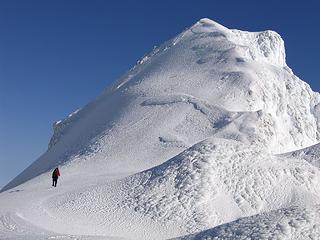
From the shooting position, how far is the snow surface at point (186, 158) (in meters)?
26.5

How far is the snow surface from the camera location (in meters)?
26.5

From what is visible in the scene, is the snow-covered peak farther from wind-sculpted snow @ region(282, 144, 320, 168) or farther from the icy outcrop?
wind-sculpted snow @ region(282, 144, 320, 168)

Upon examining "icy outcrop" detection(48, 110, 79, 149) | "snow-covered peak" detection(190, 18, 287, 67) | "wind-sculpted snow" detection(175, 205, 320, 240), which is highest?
"snow-covered peak" detection(190, 18, 287, 67)

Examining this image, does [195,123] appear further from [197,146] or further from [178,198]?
[178,198]

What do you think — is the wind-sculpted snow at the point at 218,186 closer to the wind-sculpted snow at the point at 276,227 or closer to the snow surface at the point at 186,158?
the snow surface at the point at 186,158

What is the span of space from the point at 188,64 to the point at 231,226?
5983 cm

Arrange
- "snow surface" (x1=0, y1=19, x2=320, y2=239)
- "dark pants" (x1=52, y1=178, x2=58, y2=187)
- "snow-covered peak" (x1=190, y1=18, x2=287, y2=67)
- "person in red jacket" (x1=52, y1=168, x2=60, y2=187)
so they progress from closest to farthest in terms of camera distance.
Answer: "snow surface" (x1=0, y1=19, x2=320, y2=239)
"person in red jacket" (x1=52, y1=168, x2=60, y2=187)
"dark pants" (x1=52, y1=178, x2=58, y2=187)
"snow-covered peak" (x1=190, y1=18, x2=287, y2=67)

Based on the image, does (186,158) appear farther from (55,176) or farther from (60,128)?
(60,128)

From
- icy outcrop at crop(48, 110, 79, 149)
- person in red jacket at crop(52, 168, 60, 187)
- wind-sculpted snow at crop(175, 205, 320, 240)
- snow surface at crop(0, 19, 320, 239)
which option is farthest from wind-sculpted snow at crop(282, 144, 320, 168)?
icy outcrop at crop(48, 110, 79, 149)

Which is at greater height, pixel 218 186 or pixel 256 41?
pixel 256 41

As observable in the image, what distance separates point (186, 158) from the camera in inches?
1352

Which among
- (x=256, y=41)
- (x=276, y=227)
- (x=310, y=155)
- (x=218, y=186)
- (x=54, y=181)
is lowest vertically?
(x=276, y=227)

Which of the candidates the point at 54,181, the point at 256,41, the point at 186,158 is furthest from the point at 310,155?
the point at 256,41

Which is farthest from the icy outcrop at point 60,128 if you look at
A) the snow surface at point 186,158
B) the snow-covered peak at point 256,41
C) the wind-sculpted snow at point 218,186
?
the wind-sculpted snow at point 218,186
